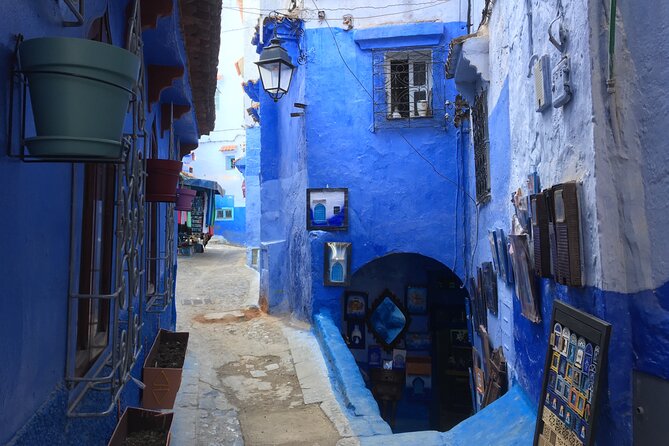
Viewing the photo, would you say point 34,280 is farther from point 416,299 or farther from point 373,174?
point 416,299

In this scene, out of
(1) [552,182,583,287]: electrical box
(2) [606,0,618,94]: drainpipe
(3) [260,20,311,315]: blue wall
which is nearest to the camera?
(2) [606,0,618,94]: drainpipe

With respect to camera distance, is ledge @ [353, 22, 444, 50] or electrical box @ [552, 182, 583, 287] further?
ledge @ [353, 22, 444, 50]

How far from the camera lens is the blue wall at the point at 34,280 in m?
1.74

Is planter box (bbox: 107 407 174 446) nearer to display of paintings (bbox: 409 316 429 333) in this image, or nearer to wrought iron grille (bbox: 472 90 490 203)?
wrought iron grille (bbox: 472 90 490 203)

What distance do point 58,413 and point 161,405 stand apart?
277 centimetres

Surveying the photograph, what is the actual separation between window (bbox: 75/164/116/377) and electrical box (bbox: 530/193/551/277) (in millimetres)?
2576

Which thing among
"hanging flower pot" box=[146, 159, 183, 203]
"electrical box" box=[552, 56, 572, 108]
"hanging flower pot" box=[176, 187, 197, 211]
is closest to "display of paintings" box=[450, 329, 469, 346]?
"hanging flower pot" box=[176, 187, 197, 211]

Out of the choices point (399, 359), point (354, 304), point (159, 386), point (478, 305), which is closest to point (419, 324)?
point (399, 359)

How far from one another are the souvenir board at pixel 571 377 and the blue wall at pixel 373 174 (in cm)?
594

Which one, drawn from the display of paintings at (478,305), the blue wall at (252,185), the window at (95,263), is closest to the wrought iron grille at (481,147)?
the display of paintings at (478,305)

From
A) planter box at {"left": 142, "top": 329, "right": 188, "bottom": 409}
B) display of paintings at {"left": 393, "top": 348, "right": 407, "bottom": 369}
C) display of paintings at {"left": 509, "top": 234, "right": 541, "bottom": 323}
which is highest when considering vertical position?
display of paintings at {"left": 509, "top": 234, "right": 541, "bottom": 323}

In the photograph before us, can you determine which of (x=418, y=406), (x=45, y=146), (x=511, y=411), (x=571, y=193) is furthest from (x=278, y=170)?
(x=45, y=146)

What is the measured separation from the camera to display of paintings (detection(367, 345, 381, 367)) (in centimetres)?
1026

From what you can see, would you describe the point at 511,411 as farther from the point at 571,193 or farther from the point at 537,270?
the point at 571,193
